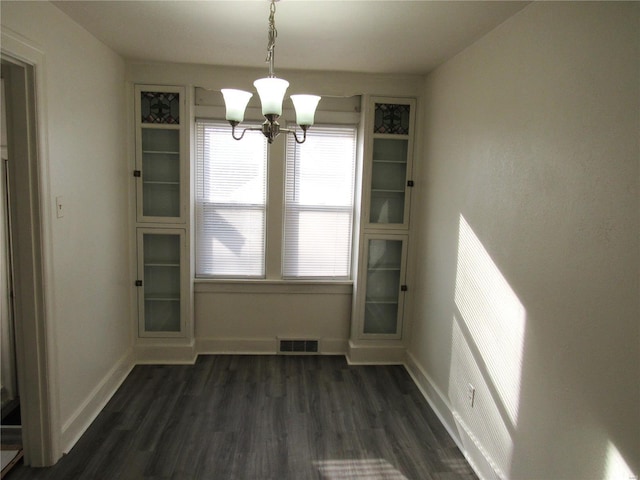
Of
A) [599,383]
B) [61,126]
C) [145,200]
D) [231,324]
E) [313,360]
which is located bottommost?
[313,360]

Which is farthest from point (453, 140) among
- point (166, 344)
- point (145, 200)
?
point (166, 344)

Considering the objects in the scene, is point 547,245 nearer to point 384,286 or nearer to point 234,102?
point 234,102

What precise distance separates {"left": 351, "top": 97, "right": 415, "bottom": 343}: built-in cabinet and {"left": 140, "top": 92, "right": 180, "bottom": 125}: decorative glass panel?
64.0 inches

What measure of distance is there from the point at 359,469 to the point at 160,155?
2.85m

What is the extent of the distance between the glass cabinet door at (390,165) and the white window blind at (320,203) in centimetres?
23

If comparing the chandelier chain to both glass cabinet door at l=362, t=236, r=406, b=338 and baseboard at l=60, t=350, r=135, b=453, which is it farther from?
baseboard at l=60, t=350, r=135, b=453

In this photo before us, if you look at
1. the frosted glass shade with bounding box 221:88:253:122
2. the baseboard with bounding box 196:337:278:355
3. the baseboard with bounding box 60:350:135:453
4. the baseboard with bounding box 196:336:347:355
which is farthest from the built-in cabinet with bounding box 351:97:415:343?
the baseboard with bounding box 60:350:135:453

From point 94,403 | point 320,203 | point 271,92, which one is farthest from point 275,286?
point 271,92

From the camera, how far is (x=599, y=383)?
1489mm

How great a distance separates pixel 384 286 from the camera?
3795mm

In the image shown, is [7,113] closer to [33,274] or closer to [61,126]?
[61,126]

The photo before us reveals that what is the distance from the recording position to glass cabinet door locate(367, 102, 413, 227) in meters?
3.56

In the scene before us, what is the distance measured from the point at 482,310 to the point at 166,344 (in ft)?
8.92

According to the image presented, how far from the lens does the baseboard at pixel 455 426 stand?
2.30 meters
